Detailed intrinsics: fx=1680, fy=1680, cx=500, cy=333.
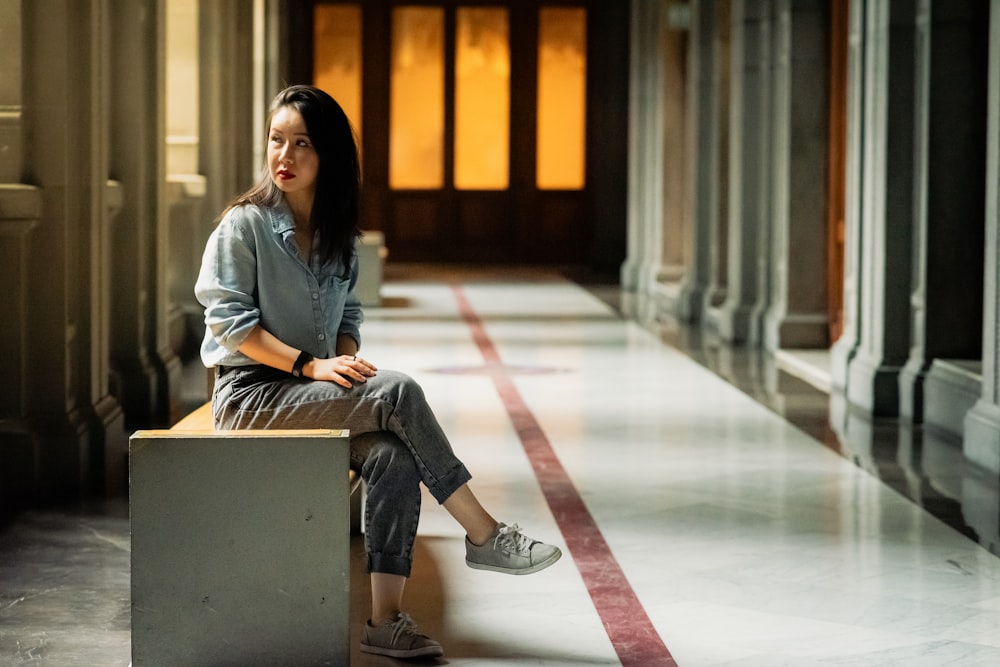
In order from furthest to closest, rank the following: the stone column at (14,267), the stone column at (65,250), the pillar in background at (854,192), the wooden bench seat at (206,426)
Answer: the pillar in background at (854,192), the stone column at (65,250), the stone column at (14,267), the wooden bench seat at (206,426)

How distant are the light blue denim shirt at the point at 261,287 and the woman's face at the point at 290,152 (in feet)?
0.30

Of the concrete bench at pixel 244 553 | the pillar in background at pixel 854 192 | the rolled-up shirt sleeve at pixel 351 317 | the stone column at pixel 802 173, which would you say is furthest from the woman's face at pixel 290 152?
the stone column at pixel 802 173

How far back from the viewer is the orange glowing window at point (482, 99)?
1057 inches

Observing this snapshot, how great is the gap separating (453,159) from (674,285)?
841cm

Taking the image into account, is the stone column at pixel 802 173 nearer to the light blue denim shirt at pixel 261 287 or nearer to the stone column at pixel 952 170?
the stone column at pixel 952 170

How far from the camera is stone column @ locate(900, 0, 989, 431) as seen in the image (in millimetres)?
9047

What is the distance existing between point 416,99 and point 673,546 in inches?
853

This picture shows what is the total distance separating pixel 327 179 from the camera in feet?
15.2

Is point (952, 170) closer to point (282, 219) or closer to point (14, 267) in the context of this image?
point (14, 267)

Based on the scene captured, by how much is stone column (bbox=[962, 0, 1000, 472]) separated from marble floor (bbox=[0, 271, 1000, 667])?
6.2 inches

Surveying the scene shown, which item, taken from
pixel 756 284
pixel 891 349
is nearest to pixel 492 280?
pixel 756 284

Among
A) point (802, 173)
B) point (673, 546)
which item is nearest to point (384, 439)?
point (673, 546)

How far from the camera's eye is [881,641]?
4.68 meters

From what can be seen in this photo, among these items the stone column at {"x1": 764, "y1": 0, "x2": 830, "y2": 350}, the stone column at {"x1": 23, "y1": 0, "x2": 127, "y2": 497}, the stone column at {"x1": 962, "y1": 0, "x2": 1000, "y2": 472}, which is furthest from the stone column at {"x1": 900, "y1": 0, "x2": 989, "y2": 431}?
the stone column at {"x1": 23, "y1": 0, "x2": 127, "y2": 497}
